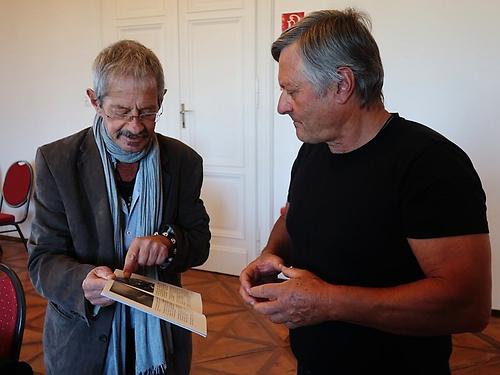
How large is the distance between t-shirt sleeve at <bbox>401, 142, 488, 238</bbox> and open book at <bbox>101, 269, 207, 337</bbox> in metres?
0.54

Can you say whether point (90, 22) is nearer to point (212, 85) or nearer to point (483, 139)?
point (212, 85)

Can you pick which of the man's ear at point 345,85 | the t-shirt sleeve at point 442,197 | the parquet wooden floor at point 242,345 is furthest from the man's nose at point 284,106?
the parquet wooden floor at point 242,345

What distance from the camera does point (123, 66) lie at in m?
1.28

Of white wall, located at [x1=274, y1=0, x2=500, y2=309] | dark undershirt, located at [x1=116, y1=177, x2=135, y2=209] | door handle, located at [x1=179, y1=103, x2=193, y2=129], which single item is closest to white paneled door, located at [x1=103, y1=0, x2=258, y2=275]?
door handle, located at [x1=179, y1=103, x2=193, y2=129]

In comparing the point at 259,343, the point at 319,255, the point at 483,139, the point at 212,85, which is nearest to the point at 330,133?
the point at 319,255

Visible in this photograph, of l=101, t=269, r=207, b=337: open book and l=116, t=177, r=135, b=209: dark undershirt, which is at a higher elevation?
l=116, t=177, r=135, b=209: dark undershirt

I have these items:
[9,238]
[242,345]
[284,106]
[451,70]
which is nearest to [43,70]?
[9,238]

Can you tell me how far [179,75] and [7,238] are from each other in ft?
9.60

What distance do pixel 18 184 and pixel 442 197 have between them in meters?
4.91

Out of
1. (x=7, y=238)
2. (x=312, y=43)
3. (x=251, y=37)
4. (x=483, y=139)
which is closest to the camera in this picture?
(x=312, y=43)

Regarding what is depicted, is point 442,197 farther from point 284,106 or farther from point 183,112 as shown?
point 183,112

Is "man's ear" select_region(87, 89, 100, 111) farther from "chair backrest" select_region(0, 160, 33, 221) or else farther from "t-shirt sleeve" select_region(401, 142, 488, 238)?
"chair backrest" select_region(0, 160, 33, 221)

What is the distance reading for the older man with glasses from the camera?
1.29 meters

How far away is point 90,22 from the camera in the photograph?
4.77 m
